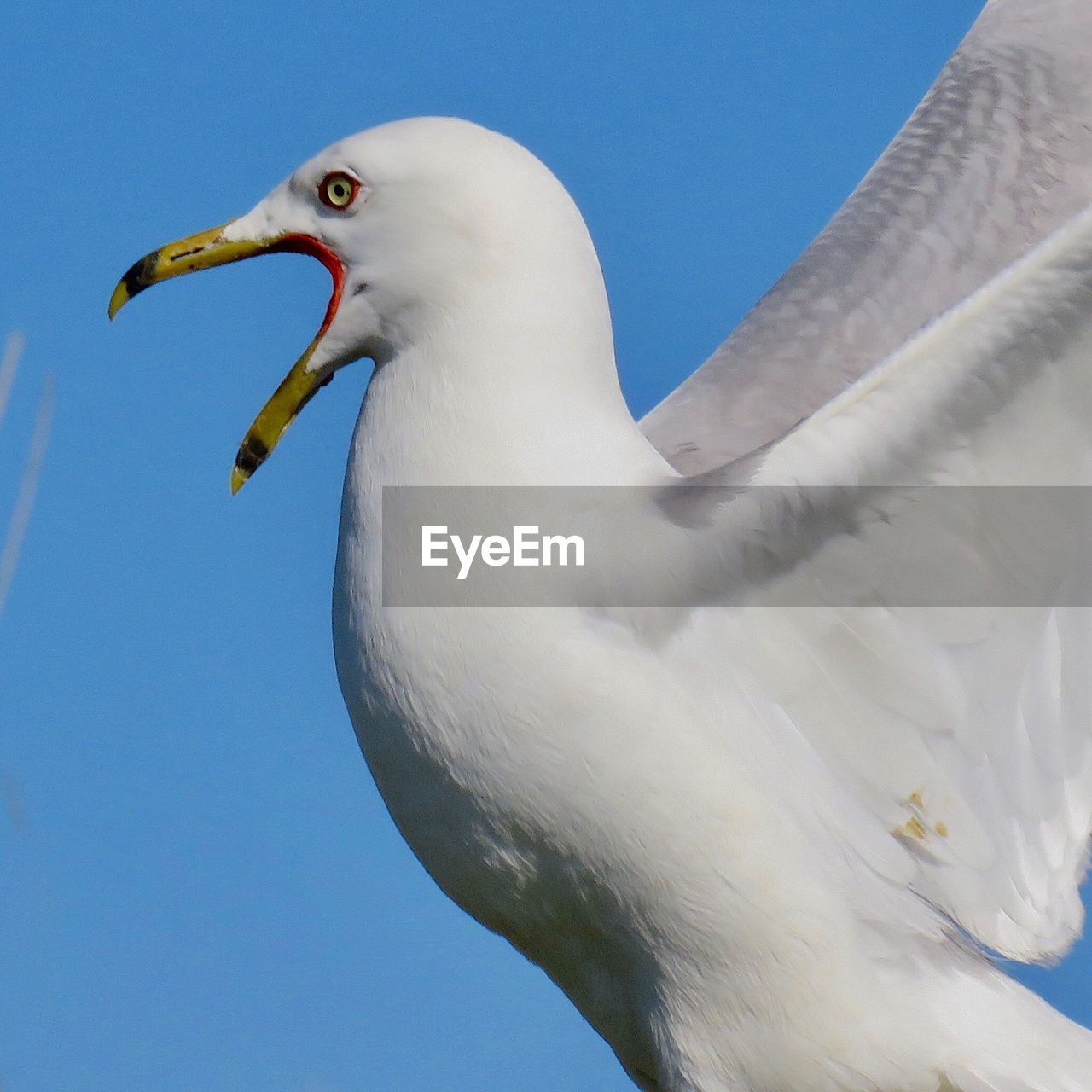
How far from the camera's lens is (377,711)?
10.8ft

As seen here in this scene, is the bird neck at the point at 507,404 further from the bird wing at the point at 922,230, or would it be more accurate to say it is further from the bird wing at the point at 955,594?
the bird wing at the point at 922,230

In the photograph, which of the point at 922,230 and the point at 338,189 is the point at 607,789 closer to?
the point at 338,189

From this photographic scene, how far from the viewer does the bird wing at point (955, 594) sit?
3.14 metres

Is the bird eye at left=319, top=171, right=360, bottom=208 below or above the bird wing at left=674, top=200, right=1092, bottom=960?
above

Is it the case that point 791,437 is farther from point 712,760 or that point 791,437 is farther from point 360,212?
point 360,212

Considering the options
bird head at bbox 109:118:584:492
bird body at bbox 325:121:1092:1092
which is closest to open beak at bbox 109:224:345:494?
bird head at bbox 109:118:584:492

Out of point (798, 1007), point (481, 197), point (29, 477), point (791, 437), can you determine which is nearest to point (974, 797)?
point (798, 1007)

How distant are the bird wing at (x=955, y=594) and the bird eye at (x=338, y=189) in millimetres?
827

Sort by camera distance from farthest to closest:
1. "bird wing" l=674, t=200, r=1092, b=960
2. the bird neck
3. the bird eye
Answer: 1. the bird eye
2. the bird neck
3. "bird wing" l=674, t=200, r=1092, b=960

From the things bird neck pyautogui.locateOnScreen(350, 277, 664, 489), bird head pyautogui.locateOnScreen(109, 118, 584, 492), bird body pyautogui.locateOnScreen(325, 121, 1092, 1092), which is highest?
bird head pyautogui.locateOnScreen(109, 118, 584, 492)

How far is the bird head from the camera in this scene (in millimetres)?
3379

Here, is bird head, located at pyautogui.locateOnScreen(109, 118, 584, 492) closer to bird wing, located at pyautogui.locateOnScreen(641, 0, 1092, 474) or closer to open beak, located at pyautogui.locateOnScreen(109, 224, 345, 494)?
open beak, located at pyautogui.locateOnScreen(109, 224, 345, 494)

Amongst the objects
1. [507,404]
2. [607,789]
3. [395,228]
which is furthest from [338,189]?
[607,789]

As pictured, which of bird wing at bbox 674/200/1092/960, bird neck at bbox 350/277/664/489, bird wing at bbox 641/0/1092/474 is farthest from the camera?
bird wing at bbox 641/0/1092/474
